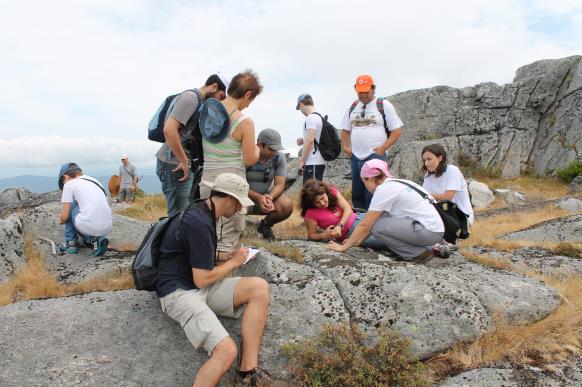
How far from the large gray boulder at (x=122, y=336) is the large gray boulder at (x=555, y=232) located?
8.30 m

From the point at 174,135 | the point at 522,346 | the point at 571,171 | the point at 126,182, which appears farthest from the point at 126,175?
the point at 571,171

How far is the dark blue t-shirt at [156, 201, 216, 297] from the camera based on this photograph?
15.6 ft

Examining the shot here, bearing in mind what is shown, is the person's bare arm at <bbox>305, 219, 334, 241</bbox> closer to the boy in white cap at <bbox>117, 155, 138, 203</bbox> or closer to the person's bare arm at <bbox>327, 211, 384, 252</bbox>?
the person's bare arm at <bbox>327, 211, 384, 252</bbox>

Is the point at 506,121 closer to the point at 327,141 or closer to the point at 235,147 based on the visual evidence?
the point at 327,141

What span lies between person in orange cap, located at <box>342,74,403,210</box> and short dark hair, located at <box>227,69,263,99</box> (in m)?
3.22

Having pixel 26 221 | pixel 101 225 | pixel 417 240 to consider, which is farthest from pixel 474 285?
pixel 26 221

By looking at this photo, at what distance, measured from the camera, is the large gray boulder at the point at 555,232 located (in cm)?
1157

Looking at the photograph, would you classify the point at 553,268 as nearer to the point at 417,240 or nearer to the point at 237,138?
the point at 417,240

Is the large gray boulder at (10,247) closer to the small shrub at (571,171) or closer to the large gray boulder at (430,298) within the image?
the large gray boulder at (430,298)

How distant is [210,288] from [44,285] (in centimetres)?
335

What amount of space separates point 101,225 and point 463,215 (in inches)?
268

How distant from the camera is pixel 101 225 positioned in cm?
859

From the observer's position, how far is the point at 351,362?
16.7ft

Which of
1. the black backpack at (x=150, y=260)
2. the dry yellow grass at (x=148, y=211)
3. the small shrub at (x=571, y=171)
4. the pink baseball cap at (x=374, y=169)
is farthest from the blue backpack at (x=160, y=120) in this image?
the small shrub at (x=571, y=171)
